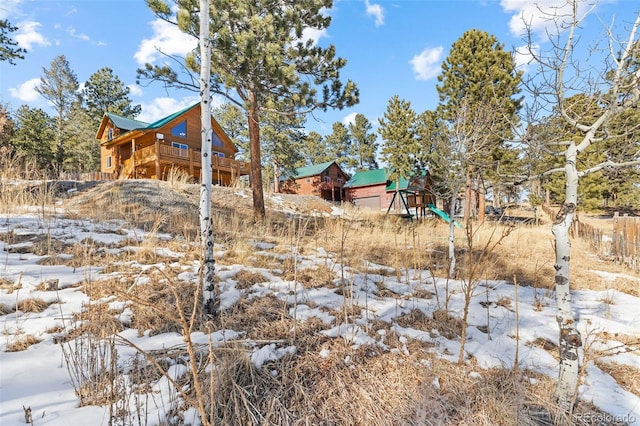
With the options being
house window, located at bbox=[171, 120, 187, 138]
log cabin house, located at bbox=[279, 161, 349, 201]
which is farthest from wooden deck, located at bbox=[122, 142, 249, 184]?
log cabin house, located at bbox=[279, 161, 349, 201]

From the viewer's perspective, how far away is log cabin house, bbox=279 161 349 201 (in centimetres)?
2853

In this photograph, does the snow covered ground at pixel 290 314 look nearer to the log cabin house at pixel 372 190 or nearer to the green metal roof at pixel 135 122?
the green metal roof at pixel 135 122

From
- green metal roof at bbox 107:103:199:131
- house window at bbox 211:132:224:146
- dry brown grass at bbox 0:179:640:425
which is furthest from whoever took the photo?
house window at bbox 211:132:224:146

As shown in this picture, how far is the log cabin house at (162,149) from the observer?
1567 centimetres

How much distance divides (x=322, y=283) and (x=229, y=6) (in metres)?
7.03

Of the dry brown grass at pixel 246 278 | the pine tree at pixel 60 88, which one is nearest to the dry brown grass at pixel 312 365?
the dry brown grass at pixel 246 278

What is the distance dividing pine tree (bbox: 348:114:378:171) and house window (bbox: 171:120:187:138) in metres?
21.9

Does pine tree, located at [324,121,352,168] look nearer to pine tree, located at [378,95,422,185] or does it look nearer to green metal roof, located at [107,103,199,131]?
pine tree, located at [378,95,422,185]

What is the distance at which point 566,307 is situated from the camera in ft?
6.26

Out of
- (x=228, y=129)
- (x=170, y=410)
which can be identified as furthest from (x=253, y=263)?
(x=228, y=129)

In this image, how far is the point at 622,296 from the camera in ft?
15.1

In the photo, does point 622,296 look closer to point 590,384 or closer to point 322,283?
point 590,384

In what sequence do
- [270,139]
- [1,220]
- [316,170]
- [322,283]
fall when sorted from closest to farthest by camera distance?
[322,283]
[1,220]
[270,139]
[316,170]

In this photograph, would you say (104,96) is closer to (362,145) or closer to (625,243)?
(362,145)
